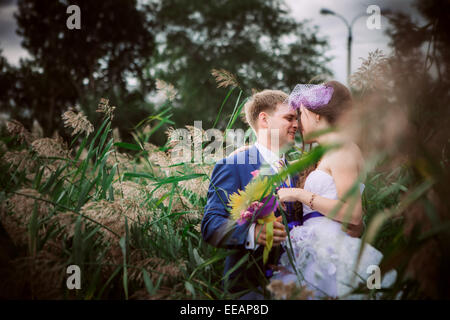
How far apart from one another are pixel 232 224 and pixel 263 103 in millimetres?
1007

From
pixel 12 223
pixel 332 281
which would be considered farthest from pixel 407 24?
pixel 12 223

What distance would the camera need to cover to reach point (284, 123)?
6.64 feet

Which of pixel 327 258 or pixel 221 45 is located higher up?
pixel 221 45

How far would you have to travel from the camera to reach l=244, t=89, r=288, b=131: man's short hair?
214 centimetres

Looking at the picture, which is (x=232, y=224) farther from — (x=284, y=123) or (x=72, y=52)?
(x=72, y=52)

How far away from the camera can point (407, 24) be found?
122 centimetres

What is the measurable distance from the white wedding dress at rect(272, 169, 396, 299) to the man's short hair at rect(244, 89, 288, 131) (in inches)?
27.4

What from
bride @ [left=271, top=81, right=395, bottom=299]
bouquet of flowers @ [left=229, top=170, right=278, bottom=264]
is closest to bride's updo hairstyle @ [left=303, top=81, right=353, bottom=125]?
bride @ [left=271, top=81, right=395, bottom=299]

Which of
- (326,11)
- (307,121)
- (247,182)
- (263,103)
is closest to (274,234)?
(247,182)

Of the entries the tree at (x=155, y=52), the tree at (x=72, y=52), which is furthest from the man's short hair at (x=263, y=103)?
the tree at (x=72, y=52)

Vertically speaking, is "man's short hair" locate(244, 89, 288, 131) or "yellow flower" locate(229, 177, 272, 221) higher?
"man's short hair" locate(244, 89, 288, 131)

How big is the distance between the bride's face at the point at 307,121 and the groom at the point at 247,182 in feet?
0.47

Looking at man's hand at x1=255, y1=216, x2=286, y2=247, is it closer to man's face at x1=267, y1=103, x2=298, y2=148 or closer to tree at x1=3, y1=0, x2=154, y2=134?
man's face at x1=267, y1=103, x2=298, y2=148

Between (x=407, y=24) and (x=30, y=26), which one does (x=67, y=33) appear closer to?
(x=30, y=26)
